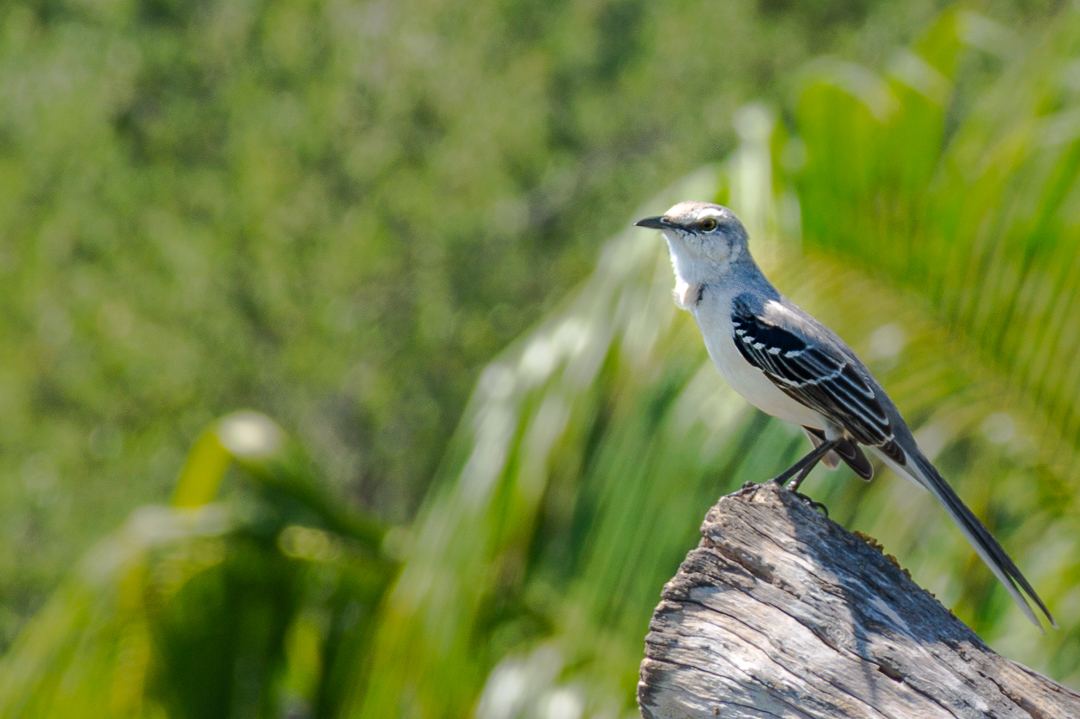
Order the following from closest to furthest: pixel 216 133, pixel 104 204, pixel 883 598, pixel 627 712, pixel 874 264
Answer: pixel 883 598 → pixel 627 712 → pixel 874 264 → pixel 104 204 → pixel 216 133

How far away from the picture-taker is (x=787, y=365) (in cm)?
419

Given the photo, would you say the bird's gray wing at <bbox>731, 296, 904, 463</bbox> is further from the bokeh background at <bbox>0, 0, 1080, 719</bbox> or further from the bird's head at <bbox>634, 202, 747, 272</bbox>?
the bokeh background at <bbox>0, 0, 1080, 719</bbox>

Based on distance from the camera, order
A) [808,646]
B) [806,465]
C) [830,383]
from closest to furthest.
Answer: [808,646], [830,383], [806,465]

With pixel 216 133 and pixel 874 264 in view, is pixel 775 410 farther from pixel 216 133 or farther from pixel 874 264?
pixel 216 133

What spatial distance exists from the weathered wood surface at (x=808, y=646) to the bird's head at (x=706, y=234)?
1509mm

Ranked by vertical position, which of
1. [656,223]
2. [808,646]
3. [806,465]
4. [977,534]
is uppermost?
[656,223]

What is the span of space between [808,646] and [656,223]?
6.79ft

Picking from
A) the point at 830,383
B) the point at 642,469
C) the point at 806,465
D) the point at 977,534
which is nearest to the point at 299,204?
the point at 642,469

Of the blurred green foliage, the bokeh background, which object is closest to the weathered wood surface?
the bokeh background

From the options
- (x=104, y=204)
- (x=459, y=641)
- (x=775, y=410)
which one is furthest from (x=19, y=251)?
(x=775, y=410)

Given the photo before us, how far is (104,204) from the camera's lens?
18.1m

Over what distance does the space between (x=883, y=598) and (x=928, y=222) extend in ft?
9.61

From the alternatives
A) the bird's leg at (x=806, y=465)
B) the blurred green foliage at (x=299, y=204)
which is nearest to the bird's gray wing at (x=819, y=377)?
the bird's leg at (x=806, y=465)

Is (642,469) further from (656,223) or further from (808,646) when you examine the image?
(808,646)
